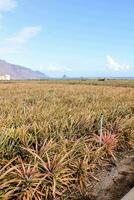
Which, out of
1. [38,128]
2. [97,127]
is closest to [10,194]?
[38,128]

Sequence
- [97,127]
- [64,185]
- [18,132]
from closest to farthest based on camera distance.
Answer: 1. [64,185]
2. [18,132]
3. [97,127]

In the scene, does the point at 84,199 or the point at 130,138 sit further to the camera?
the point at 130,138

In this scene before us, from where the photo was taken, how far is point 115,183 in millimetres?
7074

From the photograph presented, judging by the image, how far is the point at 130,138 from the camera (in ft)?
35.2

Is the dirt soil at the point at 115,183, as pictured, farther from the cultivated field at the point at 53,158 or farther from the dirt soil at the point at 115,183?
the cultivated field at the point at 53,158

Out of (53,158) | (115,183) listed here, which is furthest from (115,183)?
(53,158)

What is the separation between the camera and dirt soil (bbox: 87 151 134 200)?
6.36 m

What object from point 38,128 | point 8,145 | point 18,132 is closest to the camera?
point 8,145

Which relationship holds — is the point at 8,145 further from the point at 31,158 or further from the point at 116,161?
the point at 116,161

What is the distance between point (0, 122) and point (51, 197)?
3201 millimetres

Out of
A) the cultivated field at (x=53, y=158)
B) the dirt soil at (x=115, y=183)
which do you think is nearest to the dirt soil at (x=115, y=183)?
the dirt soil at (x=115, y=183)

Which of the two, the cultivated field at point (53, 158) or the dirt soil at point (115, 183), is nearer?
the cultivated field at point (53, 158)

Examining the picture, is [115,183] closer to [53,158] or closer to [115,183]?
[115,183]

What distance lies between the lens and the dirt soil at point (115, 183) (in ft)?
20.9
